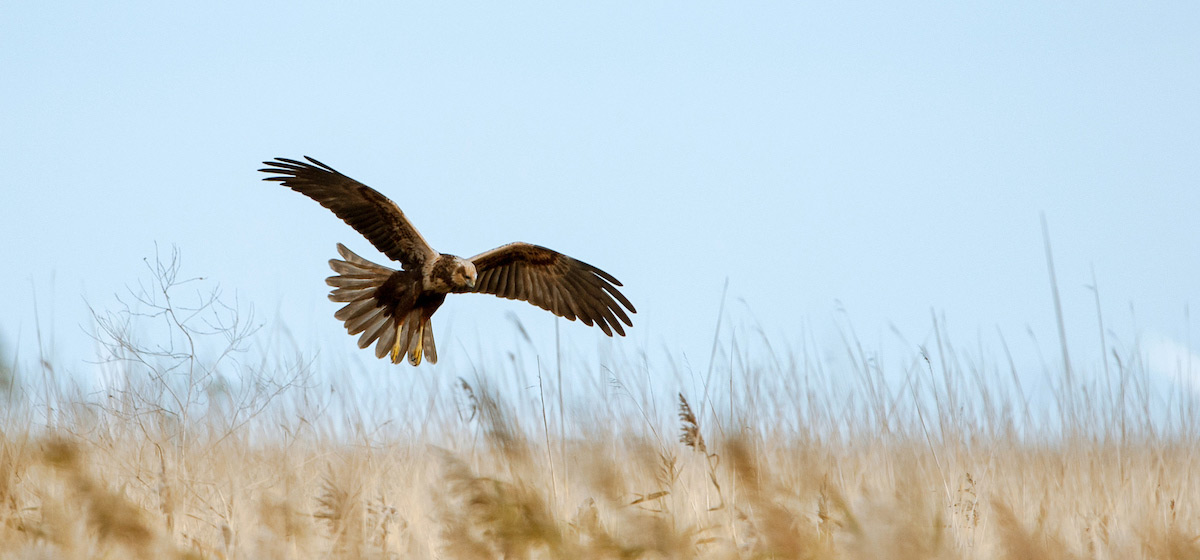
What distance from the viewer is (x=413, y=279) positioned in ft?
21.6

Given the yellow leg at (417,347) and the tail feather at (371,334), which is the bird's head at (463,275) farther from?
the tail feather at (371,334)

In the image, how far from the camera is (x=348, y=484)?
349 centimetres

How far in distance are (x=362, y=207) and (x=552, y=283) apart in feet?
4.33

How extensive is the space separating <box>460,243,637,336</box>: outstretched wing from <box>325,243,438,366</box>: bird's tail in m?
0.48

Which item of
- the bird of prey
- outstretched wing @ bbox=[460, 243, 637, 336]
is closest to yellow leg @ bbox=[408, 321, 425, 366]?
the bird of prey

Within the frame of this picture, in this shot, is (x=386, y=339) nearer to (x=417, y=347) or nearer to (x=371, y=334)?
(x=371, y=334)

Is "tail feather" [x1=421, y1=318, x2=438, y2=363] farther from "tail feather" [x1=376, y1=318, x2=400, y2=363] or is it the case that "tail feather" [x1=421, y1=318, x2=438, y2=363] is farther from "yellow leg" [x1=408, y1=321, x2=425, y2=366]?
"tail feather" [x1=376, y1=318, x2=400, y2=363]

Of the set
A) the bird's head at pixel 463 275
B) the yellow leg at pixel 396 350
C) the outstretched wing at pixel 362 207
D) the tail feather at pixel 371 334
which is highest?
the outstretched wing at pixel 362 207

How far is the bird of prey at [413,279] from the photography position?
623cm

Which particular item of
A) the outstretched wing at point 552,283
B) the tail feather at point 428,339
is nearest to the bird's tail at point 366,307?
the tail feather at point 428,339

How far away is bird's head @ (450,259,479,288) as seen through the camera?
20.6 feet

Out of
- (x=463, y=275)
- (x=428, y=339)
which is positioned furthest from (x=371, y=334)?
(x=463, y=275)

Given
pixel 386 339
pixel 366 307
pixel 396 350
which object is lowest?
pixel 396 350

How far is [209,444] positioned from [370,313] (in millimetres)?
2736
